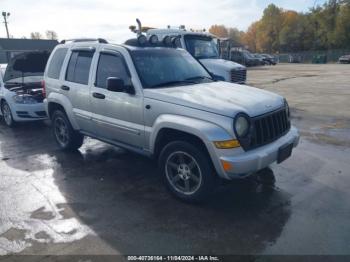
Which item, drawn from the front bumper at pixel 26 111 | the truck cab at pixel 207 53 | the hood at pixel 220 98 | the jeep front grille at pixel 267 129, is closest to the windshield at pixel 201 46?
the truck cab at pixel 207 53

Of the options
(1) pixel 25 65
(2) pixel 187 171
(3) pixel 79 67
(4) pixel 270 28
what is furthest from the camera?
(4) pixel 270 28

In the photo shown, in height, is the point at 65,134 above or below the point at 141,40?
below

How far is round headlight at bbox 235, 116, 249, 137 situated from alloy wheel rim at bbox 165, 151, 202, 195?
0.67 metres

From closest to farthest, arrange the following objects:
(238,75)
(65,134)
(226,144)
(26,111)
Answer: (226,144), (65,134), (26,111), (238,75)

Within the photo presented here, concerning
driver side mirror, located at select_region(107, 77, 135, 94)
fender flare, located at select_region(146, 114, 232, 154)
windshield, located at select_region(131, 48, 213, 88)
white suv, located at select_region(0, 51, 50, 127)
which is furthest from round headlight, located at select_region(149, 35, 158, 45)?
white suv, located at select_region(0, 51, 50, 127)

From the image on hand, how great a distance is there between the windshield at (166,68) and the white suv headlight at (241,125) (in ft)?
4.48

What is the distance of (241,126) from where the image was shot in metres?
3.70

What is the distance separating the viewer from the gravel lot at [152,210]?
330cm

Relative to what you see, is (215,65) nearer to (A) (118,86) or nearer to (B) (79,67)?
(B) (79,67)

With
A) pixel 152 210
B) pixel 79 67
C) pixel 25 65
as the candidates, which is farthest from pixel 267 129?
pixel 25 65

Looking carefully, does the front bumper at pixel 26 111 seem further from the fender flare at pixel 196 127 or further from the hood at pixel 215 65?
the fender flare at pixel 196 127

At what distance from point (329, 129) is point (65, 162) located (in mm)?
6090

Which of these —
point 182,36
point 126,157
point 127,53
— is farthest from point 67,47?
point 182,36

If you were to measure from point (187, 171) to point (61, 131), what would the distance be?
11.4ft
